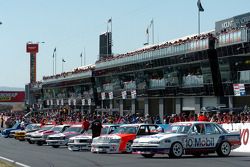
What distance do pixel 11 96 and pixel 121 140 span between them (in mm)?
120244

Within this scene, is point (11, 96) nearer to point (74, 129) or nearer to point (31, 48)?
point (31, 48)

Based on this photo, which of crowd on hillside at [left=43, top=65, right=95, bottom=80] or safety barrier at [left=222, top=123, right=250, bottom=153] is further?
crowd on hillside at [left=43, top=65, right=95, bottom=80]

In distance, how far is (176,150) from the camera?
21.3 meters

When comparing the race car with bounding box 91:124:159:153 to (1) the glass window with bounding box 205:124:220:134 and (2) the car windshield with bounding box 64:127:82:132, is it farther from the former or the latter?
(2) the car windshield with bounding box 64:127:82:132

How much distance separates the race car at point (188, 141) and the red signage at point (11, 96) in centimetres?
12151


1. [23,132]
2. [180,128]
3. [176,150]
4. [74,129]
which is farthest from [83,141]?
[23,132]

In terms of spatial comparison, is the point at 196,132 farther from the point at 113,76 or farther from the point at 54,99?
the point at 54,99

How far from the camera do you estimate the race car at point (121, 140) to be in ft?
79.9

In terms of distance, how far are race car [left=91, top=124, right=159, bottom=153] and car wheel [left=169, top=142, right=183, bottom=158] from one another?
138 inches

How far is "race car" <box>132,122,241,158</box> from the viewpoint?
68.8 ft

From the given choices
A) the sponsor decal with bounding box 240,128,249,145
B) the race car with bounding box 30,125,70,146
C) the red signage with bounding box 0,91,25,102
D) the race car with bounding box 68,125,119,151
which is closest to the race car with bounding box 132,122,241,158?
the sponsor decal with bounding box 240,128,249,145

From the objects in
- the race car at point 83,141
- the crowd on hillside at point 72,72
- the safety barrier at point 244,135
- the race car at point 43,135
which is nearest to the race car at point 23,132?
the race car at point 43,135

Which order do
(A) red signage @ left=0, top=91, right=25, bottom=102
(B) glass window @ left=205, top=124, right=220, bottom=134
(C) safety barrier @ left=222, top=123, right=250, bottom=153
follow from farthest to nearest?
(A) red signage @ left=0, top=91, right=25, bottom=102 → (C) safety barrier @ left=222, top=123, right=250, bottom=153 → (B) glass window @ left=205, top=124, right=220, bottom=134

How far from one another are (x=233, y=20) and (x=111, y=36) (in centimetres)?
4107
